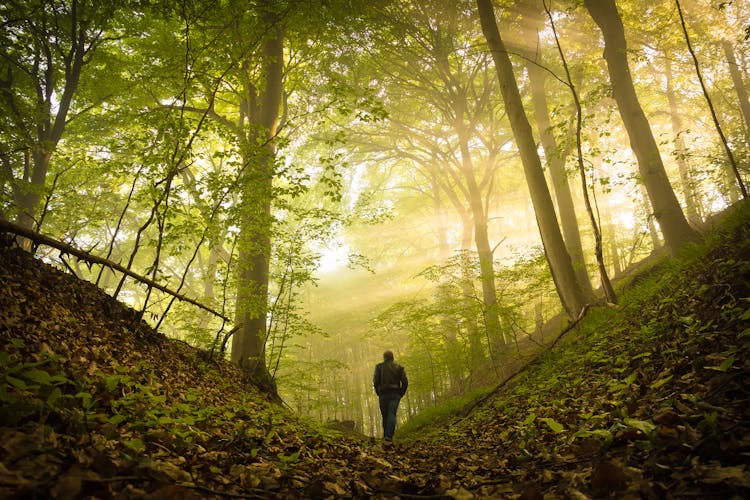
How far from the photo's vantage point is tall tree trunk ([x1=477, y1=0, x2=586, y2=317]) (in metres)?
6.63

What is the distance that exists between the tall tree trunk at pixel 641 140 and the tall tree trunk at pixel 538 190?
2.06 meters

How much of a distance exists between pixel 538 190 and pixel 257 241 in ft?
18.6

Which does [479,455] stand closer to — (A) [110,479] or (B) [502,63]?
(A) [110,479]

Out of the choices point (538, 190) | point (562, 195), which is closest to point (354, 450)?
point (538, 190)

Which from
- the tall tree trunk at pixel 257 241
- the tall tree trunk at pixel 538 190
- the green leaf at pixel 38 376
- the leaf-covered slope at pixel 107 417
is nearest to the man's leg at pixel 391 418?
the tall tree trunk at pixel 257 241

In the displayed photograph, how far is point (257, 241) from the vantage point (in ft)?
23.5

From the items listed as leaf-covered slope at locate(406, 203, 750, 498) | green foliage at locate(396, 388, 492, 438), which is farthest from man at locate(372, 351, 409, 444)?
leaf-covered slope at locate(406, 203, 750, 498)

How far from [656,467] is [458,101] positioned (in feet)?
44.2

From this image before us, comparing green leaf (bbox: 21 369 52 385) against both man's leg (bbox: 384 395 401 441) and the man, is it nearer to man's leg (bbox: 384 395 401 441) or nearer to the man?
the man

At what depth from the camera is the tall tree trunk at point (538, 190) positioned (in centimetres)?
663

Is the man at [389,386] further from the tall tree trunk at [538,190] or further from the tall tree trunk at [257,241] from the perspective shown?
the tall tree trunk at [538,190]

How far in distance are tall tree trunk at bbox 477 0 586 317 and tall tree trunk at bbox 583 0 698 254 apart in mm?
2055

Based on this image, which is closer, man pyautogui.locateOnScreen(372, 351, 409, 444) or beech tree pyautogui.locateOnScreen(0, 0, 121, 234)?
man pyautogui.locateOnScreen(372, 351, 409, 444)

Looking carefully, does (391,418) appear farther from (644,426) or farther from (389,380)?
(644,426)
